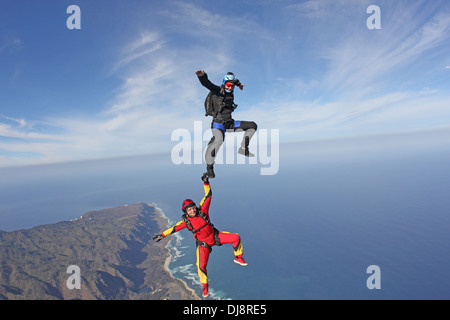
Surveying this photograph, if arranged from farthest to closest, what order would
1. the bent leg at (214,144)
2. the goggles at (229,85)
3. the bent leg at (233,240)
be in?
the bent leg at (233,240), the bent leg at (214,144), the goggles at (229,85)

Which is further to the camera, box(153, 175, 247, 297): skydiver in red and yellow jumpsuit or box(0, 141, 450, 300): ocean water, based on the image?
box(0, 141, 450, 300): ocean water

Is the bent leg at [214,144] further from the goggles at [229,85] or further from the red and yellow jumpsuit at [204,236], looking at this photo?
the goggles at [229,85]

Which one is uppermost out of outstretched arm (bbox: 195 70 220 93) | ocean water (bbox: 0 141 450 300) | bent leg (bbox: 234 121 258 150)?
outstretched arm (bbox: 195 70 220 93)

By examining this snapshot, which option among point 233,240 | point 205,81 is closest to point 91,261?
point 233,240

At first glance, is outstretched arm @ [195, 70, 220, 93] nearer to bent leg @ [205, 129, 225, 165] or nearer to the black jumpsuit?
the black jumpsuit

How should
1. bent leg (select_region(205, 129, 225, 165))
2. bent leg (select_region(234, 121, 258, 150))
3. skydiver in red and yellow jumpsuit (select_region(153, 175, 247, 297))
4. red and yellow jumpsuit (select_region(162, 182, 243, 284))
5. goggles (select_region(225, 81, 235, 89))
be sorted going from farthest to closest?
red and yellow jumpsuit (select_region(162, 182, 243, 284))
skydiver in red and yellow jumpsuit (select_region(153, 175, 247, 297))
bent leg (select_region(234, 121, 258, 150))
bent leg (select_region(205, 129, 225, 165))
goggles (select_region(225, 81, 235, 89))

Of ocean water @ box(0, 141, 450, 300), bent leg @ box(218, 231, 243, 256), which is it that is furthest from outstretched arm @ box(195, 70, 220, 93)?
ocean water @ box(0, 141, 450, 300)

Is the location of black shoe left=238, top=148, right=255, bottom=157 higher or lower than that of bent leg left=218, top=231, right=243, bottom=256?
higher

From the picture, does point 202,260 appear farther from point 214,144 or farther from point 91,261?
point 91,261

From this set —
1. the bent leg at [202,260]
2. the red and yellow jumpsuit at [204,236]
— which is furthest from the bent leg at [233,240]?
the bent leg at [202,260]

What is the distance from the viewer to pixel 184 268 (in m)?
94.1
